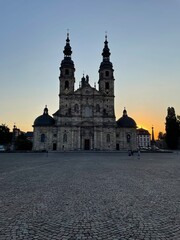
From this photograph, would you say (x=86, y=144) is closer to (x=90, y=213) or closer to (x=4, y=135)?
(x=4, y=135)

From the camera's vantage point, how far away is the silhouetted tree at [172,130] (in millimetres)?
70688

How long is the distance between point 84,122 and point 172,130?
88.4ft

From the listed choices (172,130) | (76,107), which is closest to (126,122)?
(172,130)

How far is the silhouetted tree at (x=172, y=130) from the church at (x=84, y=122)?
10.7 metres

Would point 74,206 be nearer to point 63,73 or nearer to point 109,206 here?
point 109,206

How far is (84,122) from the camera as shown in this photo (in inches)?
2687

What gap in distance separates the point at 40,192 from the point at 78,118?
59.9 meters

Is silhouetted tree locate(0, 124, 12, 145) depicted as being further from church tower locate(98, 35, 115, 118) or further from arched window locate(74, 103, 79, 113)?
church tower locate(98, 35, 115, 118)

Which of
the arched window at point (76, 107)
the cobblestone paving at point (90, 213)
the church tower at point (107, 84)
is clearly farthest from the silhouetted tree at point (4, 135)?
the cobblestone paving at point (90, 213)

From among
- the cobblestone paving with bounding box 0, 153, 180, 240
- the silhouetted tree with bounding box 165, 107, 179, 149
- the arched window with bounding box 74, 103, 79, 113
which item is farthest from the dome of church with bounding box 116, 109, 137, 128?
the cobblestone paving with bounding box 0, 153, 180, 240

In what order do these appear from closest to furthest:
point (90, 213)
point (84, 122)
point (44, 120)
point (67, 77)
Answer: point (90, 213) → point (84, 122) → point (44, 120) → point (67, 77)

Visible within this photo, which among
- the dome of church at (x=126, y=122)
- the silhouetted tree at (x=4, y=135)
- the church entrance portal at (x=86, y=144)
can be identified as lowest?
the church entrance portal at (x=86, y=144)

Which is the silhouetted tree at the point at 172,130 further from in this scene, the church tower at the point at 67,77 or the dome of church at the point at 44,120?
the dome of church at the point at 44,120

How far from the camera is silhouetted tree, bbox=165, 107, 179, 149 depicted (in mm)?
70688
